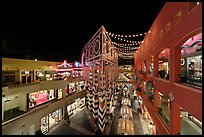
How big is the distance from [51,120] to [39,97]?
3213 millimetres

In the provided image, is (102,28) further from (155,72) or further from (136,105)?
(136,105)

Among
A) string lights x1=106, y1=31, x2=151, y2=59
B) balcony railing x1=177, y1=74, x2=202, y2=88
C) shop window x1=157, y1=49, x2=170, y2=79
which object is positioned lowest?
balcony railing x1=177, y1=74, x2=202, y2=88

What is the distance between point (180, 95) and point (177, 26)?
2834 millimetres

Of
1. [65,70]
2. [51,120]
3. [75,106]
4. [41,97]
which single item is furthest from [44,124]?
[65,70]

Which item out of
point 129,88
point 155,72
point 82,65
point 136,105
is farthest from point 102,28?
point 129,88

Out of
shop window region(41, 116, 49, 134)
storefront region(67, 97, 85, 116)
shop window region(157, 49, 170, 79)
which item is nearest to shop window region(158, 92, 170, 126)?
shop window region(157, 49, 170, 79)

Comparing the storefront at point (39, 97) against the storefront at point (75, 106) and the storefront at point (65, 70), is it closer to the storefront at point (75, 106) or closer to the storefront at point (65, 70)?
the storefront at point (65, 70)

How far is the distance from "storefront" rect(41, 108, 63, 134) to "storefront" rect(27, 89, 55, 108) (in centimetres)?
166

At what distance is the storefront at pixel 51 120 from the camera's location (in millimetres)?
14087

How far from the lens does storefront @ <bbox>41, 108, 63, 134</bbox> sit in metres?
14.1

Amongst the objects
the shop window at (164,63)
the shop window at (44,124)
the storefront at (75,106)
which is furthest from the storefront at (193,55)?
the storefront at (75,106)

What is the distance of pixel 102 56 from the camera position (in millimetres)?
13727

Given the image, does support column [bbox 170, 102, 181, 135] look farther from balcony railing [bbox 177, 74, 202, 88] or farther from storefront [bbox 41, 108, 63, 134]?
storefront [bbox 41, 108, 63, 134]

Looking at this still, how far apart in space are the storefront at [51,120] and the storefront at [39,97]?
5.45 feet
